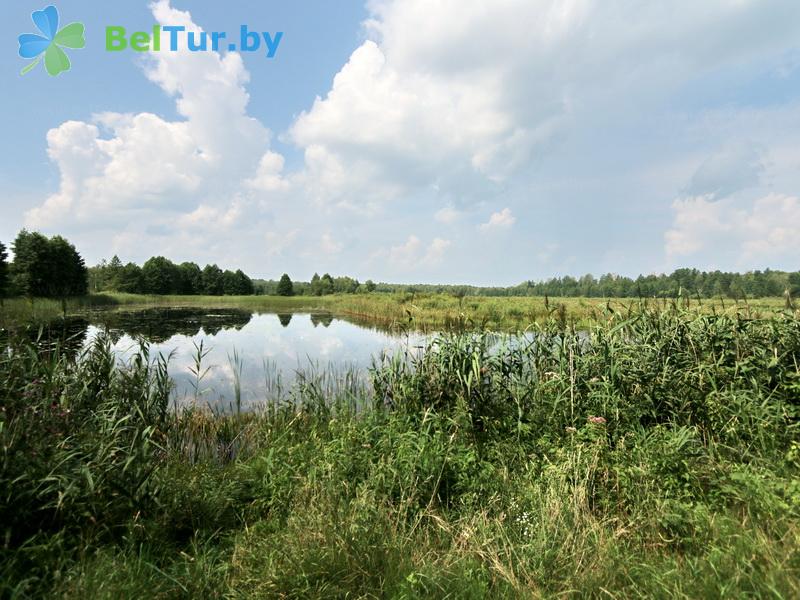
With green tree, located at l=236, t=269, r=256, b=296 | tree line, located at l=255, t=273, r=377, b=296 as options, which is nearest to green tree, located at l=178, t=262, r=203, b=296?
green tree, located at l=236, t=269, r=256, b=296

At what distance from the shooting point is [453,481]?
12.6ft

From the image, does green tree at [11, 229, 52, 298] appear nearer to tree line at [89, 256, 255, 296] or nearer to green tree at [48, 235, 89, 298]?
green tree at [48, 235, 89, 298]

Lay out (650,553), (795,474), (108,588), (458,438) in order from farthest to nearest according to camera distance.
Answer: (458,438) < (795,474) < (650,553) < (108,588)

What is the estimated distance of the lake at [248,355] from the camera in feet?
24.2

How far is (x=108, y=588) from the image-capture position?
6.72ft

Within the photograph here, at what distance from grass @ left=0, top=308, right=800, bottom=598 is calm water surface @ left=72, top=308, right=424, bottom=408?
1552mm

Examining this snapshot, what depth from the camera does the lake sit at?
739 cm

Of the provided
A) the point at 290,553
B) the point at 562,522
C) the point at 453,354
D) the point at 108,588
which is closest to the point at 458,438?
the point at 453,354

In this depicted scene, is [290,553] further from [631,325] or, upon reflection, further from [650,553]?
[631,325]

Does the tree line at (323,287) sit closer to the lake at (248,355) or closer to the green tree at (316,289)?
the green tree at (316,289)

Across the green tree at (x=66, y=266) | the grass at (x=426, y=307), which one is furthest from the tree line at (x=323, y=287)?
the green tree at (x=66, y=266)

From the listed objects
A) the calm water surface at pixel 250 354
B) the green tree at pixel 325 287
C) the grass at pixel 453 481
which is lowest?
the calm water surface at pixel 250 354

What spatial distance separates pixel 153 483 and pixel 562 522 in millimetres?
3635

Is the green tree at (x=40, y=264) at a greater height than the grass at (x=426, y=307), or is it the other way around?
the green tree at (x=40, y=264)
